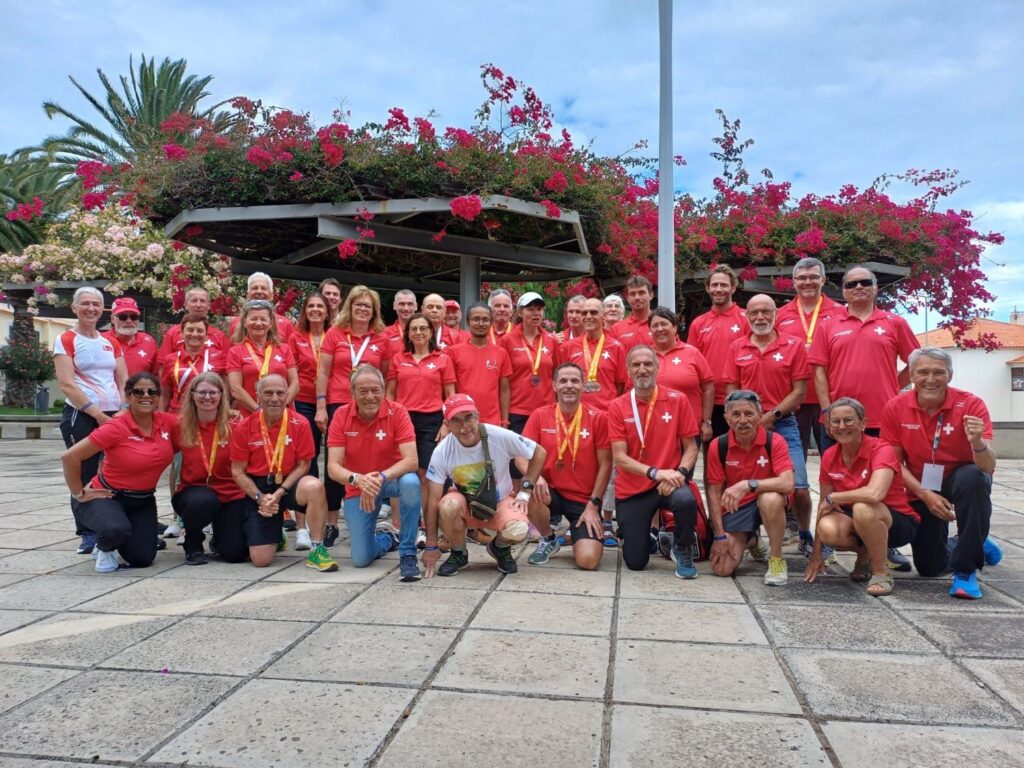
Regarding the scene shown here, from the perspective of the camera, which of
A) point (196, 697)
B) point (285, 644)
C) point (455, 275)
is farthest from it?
point (455, 275)

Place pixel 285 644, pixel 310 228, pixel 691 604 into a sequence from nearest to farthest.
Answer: pixel 285 644 < pixel 691 604 < pixel 310 228

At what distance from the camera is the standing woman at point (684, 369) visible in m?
5.59

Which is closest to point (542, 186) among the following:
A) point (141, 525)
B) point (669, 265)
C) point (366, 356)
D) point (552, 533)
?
point (669, 265)

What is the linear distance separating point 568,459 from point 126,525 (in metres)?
2.94

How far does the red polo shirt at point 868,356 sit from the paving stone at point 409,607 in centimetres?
284

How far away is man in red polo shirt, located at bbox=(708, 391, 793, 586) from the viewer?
461cm

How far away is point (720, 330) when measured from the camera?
606 centimetres

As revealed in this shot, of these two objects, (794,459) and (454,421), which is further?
(794,459)

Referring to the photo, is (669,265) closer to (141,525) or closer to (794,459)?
(794,459)

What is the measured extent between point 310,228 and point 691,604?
7.68 meters

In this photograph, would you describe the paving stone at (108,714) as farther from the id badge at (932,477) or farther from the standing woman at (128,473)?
the id badge at (932,477)

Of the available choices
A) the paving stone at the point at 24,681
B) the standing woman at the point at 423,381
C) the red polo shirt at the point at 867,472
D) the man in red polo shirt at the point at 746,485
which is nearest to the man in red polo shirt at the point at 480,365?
the standing woman at the point at 423,381

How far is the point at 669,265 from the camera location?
28.0 feet

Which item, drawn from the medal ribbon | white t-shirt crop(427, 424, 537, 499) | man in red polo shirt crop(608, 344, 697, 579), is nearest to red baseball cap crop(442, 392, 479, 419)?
white t-shirt crop(427, 424, 537, 499)
